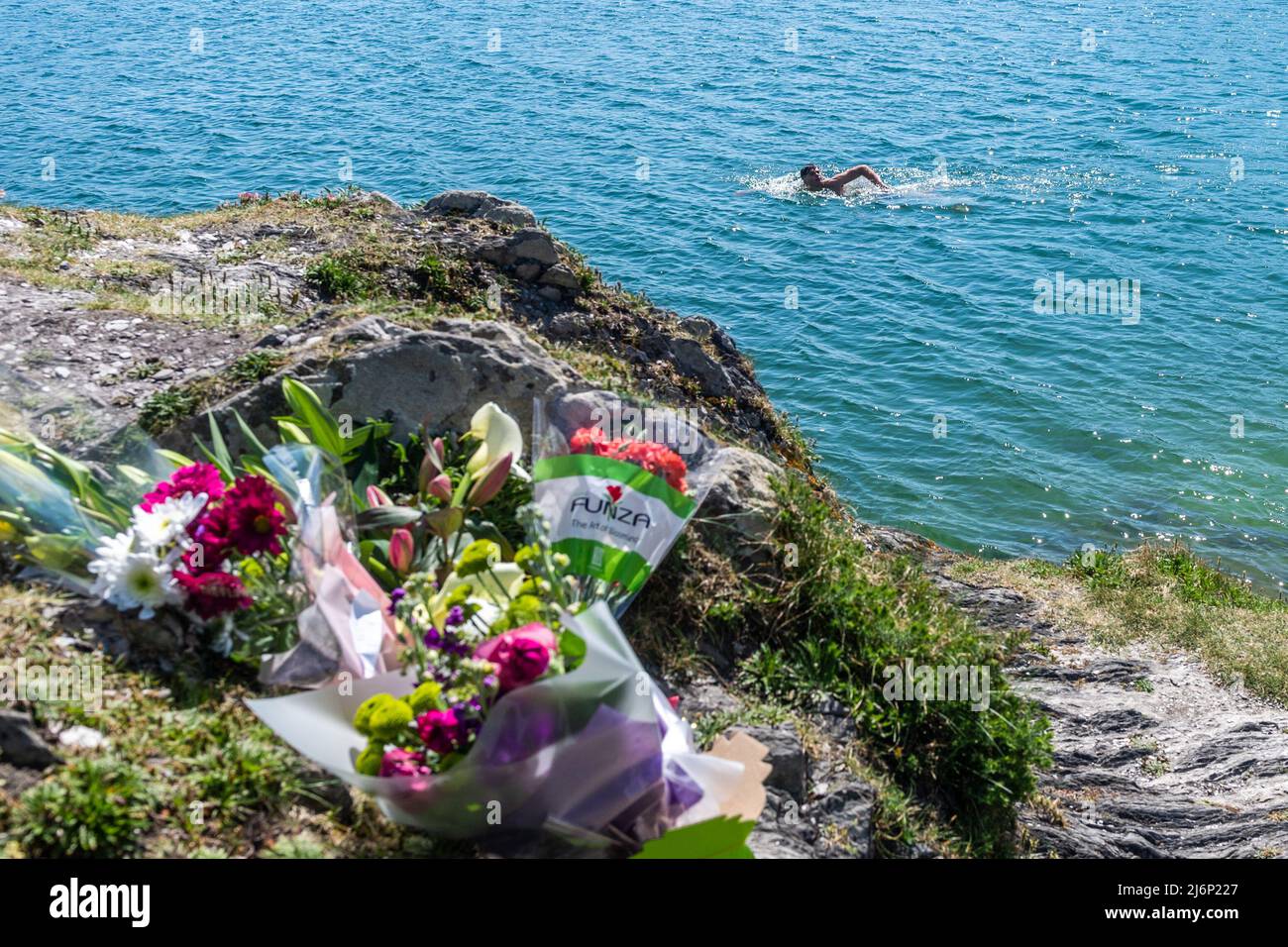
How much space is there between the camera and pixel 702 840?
11.4 feet

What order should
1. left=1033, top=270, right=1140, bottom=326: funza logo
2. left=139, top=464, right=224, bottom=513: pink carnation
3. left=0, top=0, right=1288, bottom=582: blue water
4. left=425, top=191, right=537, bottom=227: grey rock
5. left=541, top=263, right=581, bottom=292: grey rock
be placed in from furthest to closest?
left=1033, top=270, right=1140, bottom=326: funza logo < left=0, top=0, right=1288, bottom=582: blue water < left=425, top=191, right=537, bottom=227: grey rock < left=541, top=263, right=581, bottom=292: grey rock < left=139, top=464, right=224, bottom=513: pink carnation

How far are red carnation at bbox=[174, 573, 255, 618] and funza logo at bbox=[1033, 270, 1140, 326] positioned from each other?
17.5 metres

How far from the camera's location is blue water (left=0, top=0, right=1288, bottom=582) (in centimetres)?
1555

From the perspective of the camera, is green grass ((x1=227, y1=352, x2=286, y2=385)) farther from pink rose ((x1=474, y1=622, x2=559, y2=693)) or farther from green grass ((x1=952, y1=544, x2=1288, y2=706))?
green grass ((x1=952, y1=544, x2=1288, y2=706))

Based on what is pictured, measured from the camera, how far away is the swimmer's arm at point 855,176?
2289 centimetres

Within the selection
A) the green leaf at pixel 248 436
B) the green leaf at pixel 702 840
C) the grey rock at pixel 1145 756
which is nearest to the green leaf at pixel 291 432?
the green leaf at pixel 248 436

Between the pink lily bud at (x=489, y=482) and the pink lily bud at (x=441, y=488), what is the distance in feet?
0.37

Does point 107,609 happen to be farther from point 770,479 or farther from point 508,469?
point 770,479

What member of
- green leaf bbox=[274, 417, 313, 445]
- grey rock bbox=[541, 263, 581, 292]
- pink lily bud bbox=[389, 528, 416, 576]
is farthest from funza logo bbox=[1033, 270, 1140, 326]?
pink lily bud bbox=[389, 528, 416, 576]

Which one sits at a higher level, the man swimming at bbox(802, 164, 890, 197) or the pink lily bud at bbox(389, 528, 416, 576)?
the man swimming at bbox(802, 164, 890, 197)

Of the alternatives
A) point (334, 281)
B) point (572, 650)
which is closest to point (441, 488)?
point (572, 650)

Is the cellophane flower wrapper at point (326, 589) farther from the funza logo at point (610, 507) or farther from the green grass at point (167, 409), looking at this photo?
the green grass at point (167, 409)
